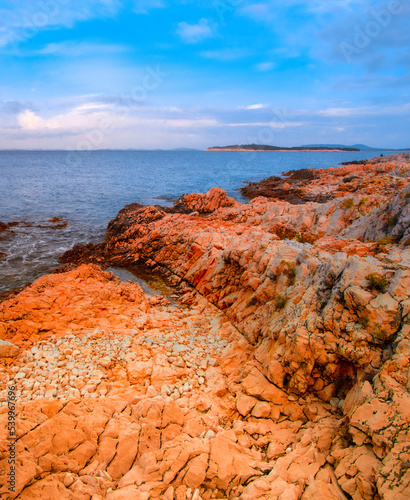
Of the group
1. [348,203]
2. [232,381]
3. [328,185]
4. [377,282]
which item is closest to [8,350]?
[232,381]

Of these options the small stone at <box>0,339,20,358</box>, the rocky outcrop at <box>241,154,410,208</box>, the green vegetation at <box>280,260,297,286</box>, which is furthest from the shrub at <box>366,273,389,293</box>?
the rocky outcrop at <box>241,154,410,208</box>

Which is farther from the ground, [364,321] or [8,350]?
[364,321]

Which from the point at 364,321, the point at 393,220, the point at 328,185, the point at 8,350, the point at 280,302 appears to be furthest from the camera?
the point at 328,185

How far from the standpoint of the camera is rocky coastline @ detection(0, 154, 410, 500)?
5.31 meters

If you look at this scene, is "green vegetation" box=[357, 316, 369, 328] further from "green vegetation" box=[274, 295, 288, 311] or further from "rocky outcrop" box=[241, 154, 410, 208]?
"rocky outcrop" box=[241, 154, 410, 208]

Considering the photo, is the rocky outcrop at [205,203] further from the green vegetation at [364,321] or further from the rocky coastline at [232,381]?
the green vegetation at [364,321]

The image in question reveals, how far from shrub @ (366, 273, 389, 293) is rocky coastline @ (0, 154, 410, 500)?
0.12 feet

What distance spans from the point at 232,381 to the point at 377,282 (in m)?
5.06

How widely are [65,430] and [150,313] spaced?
7.72 metres

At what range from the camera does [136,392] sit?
8023 mm

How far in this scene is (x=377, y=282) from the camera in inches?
297

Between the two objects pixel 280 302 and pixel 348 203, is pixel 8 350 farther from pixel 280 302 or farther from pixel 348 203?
pixel 348 203

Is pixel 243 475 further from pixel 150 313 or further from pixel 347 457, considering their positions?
pixel 150 313

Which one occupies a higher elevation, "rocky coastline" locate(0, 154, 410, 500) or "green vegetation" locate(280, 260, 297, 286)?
"green vegetation" locate(280, 260, 297, 286)
